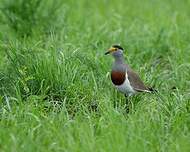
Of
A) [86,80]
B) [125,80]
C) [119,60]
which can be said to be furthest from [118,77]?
[86,80]

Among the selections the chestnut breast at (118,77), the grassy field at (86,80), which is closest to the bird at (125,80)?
the chestnut breast at (118,77)

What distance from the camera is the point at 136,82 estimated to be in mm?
5859

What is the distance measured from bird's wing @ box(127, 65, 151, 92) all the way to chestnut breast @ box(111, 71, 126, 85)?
2.5 inches

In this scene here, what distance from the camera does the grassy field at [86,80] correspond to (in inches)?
190

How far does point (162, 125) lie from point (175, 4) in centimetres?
480

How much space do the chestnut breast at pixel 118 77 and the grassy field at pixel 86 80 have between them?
0.14 meters

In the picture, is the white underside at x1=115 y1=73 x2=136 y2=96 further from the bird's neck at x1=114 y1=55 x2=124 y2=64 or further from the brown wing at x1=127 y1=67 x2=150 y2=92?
the bird's neck at x1=114 y1=55 x2=124 y2=64

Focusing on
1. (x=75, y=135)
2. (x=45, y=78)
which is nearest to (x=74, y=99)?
(x=45, y=78)

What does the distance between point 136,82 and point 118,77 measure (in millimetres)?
163

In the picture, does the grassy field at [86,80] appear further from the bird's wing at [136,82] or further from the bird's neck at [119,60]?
the bird's neck at [119,60]

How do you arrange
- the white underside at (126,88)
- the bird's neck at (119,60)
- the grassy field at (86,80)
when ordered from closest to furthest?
the grassy field at (86,80)
the white underside at (126,88)
the bird's neck at (119,60)

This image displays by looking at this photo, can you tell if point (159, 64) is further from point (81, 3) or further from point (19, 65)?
point (81, 3)

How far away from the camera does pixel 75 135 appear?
488 centimetres

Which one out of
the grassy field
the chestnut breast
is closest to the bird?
the chestnut breast
